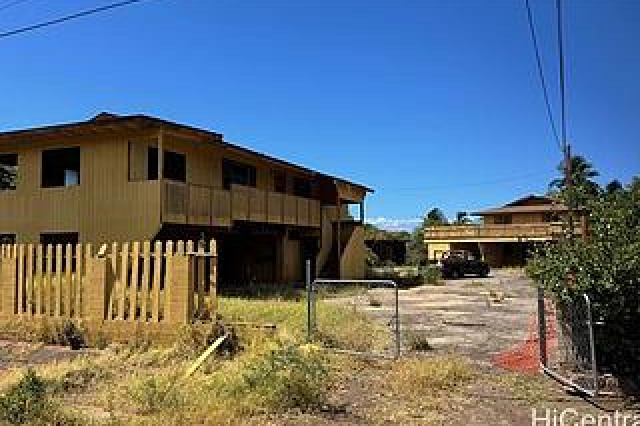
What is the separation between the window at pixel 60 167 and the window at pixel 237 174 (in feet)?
18.9

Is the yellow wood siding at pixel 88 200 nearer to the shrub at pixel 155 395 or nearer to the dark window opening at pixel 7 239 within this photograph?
the dark window opening at pixel 7 239

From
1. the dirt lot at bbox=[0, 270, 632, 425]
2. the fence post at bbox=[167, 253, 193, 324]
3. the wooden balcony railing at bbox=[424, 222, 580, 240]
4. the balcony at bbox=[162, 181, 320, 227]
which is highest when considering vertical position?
the wooden balcony railing at bbox=[424, 222, 580, 240]

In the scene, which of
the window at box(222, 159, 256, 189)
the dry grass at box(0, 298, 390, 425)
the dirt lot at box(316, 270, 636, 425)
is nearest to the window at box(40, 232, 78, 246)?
the window at box(222, 159, 256, 189)

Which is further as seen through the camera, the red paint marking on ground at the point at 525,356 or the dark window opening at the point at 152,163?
the dark window opening at the point at 152,163

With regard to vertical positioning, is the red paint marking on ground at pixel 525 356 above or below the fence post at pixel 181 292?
below

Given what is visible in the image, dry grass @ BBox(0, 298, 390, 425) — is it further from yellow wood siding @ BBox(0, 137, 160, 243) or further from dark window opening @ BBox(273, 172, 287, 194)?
dark window opening @ BBox(273, 172, 287, 194)

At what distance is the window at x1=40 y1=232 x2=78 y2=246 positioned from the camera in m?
24.6

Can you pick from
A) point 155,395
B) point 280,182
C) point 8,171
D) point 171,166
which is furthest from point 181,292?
point 8,171

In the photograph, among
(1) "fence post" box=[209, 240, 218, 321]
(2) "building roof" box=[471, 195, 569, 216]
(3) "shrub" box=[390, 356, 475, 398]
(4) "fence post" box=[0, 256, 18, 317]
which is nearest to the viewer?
(3) "shrub" box=[390, 356, 475, 398]

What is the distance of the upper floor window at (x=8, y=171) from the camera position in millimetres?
26688

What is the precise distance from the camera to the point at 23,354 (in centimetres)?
1194

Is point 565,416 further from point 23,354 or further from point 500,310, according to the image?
point 500,310

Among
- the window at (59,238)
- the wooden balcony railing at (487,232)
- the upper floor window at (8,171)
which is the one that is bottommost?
the window at (59,238)

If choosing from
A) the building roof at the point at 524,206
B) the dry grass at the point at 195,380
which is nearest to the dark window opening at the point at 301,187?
the dry grass at the point at 195,380
